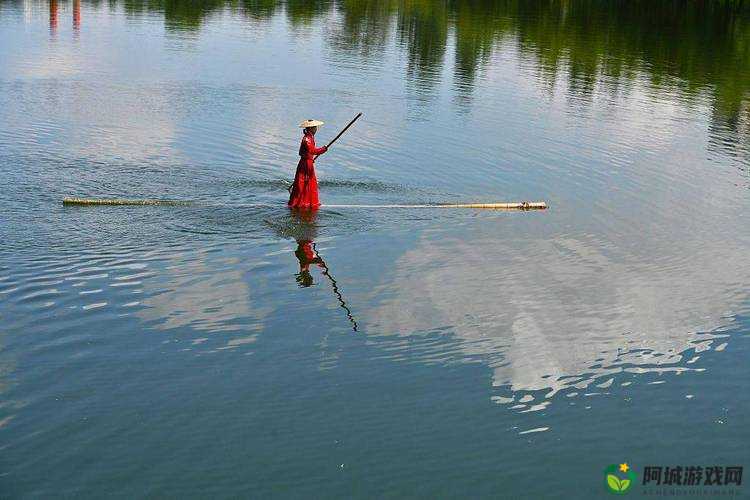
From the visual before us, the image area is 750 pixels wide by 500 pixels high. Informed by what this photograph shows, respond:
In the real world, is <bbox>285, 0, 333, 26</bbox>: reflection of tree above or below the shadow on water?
above

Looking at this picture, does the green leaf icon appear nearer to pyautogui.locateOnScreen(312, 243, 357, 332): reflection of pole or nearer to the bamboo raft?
pyautogui.locateOnScreen(312, 243, 357, 332): reflection of pole

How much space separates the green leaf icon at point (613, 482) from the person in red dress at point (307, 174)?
11.1 metres

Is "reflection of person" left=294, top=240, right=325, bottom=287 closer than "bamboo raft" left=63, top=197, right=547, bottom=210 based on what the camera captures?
Yes

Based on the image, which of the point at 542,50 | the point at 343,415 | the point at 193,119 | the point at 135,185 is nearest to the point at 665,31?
the point at 542,50

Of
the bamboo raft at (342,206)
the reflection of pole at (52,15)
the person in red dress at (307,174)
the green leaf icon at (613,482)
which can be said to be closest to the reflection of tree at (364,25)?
the reflection of pole at (52,15)

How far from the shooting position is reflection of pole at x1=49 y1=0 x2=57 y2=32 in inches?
2230

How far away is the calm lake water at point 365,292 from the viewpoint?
13297 millimetres

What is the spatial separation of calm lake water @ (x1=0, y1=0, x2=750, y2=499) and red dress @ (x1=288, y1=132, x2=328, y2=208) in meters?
0.45

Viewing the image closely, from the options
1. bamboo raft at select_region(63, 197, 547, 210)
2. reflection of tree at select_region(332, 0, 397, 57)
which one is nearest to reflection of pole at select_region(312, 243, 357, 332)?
bamboo raft at select_region(63, 197, 547, 210)

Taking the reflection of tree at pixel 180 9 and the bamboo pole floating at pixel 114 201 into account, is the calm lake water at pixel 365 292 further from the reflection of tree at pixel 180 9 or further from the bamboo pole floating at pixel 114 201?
the reflection of tree at pixel 180 9

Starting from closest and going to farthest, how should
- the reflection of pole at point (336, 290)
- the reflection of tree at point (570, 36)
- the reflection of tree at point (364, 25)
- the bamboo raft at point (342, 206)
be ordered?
the reflection of pole at point (336, 290), the bamboo raft at point (342, 206), the reflection of tree at point (570, 36), the reflection of tree at point (364, 25)

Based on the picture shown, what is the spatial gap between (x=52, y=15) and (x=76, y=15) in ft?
5.64

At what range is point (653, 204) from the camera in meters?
26.3

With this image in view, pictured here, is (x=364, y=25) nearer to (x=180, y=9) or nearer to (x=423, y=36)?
(x=423, y=36)
